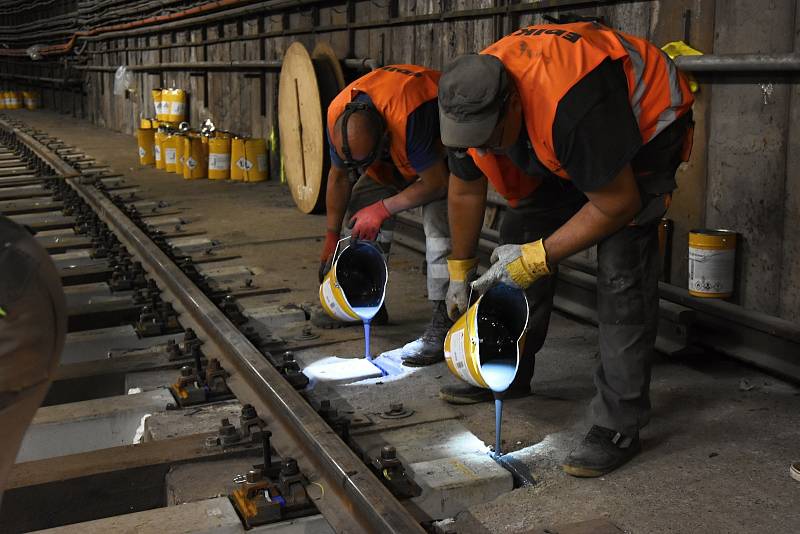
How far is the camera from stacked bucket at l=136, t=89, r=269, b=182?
11.4m

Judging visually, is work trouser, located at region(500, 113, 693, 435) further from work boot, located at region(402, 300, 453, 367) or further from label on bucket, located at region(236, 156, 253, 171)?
label on bucket, located at region(236, 156, 253, 171)

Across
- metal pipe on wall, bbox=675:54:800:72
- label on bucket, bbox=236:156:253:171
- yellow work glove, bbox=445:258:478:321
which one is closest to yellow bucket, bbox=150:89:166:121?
label on bucket, bbox=236:156:253:171

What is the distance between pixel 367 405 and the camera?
13.2ft

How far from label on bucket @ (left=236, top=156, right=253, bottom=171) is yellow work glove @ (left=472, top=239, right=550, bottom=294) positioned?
844 centimetres

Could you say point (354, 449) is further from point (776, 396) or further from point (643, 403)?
point (776, 396)

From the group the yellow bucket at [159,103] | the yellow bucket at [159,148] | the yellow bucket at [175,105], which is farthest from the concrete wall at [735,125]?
the yellow bucket at [159,103]

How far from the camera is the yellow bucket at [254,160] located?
1135cm

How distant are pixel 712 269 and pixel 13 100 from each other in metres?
29.9

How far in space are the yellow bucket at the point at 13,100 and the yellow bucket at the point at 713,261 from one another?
29.8m

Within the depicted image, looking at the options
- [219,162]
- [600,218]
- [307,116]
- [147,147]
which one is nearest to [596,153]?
[600,218]

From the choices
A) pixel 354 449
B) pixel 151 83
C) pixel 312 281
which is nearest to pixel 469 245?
pixel 354 449

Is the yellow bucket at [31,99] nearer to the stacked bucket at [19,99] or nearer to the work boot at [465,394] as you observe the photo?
the stacked bucket at [19,99]

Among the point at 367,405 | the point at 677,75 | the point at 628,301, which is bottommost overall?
the point at 367,405

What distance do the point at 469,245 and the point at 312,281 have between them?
270 cm
